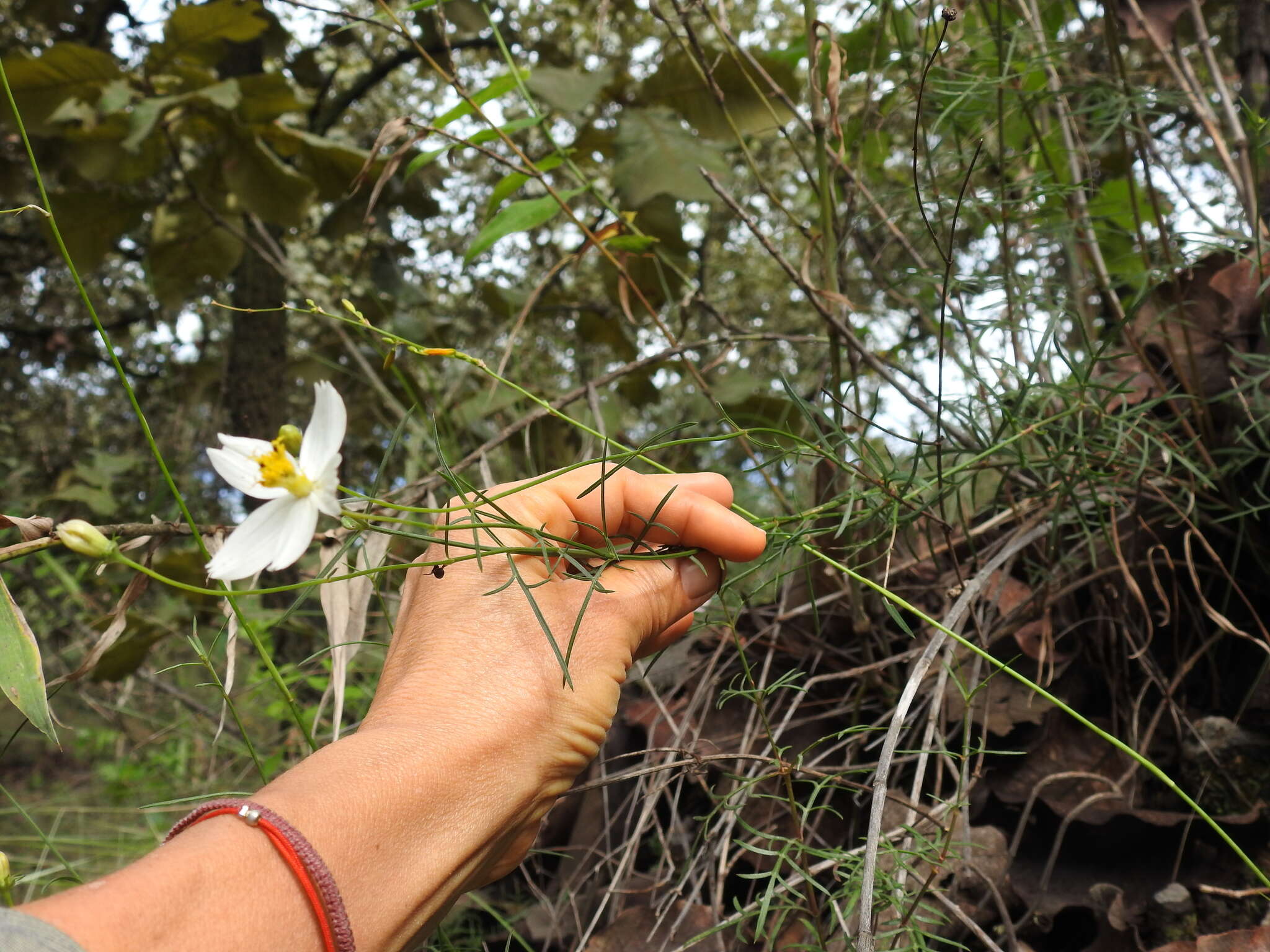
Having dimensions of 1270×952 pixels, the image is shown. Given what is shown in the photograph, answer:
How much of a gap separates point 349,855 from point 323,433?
0.32 m

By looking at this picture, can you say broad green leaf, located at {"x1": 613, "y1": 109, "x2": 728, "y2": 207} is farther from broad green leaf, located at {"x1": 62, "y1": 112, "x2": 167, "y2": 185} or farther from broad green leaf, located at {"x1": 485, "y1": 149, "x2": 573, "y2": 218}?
broad green leaf, located at {"x1": 62, "y1": 112, "x2": 167, "y2": 185}

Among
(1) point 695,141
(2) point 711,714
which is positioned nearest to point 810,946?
(2) point 711,714

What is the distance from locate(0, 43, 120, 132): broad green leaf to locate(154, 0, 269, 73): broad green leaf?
110 millimetres

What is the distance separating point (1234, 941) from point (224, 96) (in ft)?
7.48

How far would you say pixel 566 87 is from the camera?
172cm

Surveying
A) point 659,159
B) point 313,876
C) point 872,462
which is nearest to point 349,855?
point 313,876

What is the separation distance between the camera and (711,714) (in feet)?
4.04

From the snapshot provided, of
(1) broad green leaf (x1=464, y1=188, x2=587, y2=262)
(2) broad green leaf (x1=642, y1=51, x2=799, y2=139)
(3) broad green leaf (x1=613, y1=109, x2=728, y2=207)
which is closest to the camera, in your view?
(1) broad green leaf (x1=464, y1=188, x2=587, y2=262)

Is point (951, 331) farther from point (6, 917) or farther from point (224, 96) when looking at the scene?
point (224, 96)

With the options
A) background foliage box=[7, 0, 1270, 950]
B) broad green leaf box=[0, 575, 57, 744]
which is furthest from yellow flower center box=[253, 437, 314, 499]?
broad green leaf box=[0, 575, 57, 744]

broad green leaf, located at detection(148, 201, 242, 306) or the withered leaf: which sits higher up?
the withered leaf

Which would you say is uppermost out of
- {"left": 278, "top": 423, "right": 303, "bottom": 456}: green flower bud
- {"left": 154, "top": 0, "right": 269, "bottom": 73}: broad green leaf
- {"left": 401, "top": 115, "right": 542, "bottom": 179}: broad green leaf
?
{"left": 154, "top": 0, "right": 269, "bottom": 73}: broad green leaf

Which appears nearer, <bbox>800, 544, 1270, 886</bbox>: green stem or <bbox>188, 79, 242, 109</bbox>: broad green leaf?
<bbox>800, 544, 1270, 886</bbox>: green stem

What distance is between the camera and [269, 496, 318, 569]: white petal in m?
0.53
